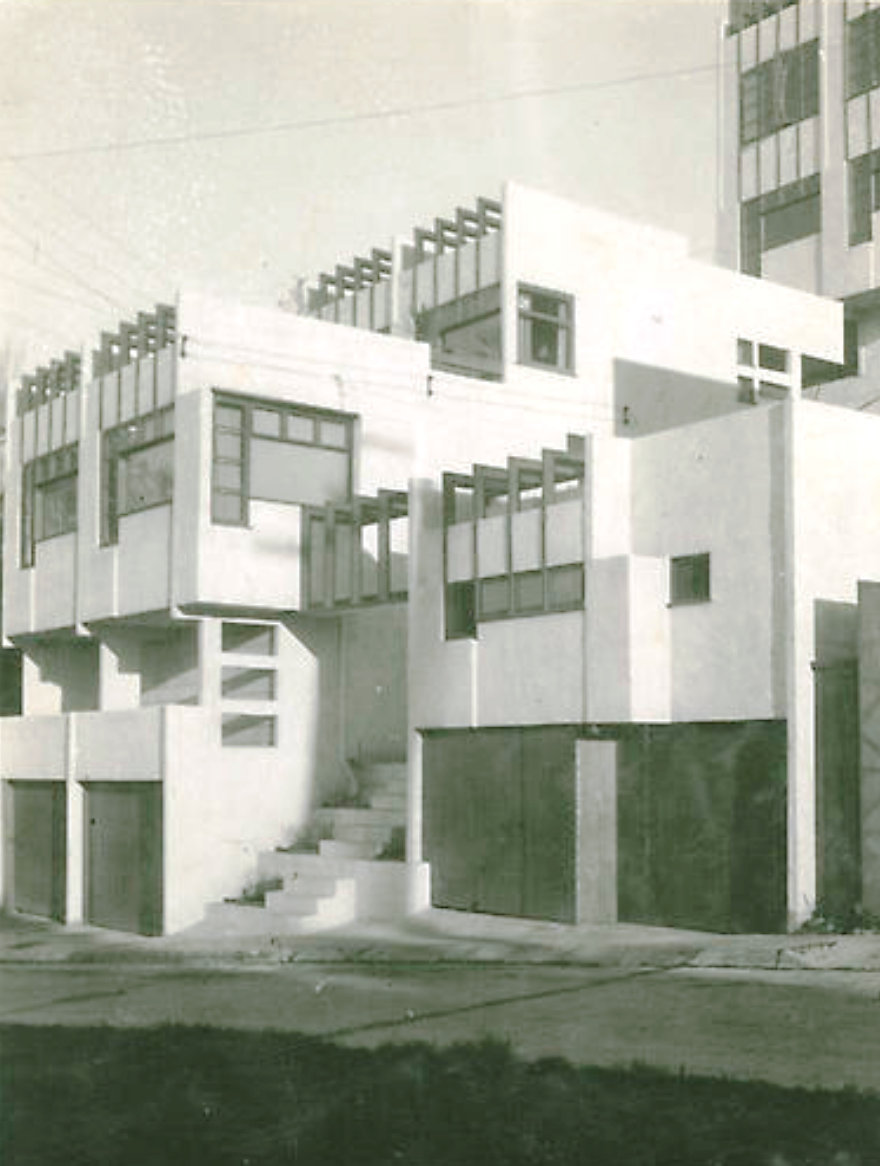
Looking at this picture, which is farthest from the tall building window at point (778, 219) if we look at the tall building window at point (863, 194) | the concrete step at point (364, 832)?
the concrete step at point (364, 832)

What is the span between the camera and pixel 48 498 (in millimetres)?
29891

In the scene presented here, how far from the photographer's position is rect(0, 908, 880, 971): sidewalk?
53.9 ft

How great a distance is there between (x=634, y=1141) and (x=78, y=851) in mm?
19211

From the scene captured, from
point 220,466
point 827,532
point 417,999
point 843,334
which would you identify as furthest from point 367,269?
point 417,999

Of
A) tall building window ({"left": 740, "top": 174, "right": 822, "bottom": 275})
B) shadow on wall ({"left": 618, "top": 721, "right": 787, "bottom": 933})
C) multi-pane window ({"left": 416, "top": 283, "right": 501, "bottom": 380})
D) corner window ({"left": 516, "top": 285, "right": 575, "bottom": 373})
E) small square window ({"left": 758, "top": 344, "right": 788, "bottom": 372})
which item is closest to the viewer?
shadow on wall ({"left": 618, "top": 721, "right": 787, "bottom": 933})

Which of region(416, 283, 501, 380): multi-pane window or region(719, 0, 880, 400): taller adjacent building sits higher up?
region(719, 0, 880, 400): taller adjacent building

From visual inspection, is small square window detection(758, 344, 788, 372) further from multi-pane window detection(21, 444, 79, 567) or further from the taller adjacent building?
multi-pane window detection(21, 444, 79, 567)

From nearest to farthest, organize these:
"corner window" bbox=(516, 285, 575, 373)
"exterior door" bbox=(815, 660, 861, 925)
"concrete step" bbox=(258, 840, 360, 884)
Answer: "exterior door" bbox=(815, 660, 861, 925), "concrete step" bbox=(258, 840, 360, 884), "corner window" bbox=(516, 285, 575, 373)

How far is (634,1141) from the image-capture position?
8875 mm

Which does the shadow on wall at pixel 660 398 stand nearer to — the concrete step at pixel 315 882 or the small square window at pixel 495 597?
the small square window at pixel 495 597

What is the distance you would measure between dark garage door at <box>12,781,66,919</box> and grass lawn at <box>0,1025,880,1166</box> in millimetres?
15224

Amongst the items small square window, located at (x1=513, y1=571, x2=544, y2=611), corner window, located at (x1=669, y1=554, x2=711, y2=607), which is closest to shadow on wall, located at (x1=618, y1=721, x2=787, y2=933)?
corner window, located at (x1=669, y1=554, x2=711, y2=607)

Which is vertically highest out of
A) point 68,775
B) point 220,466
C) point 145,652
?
point 220,466

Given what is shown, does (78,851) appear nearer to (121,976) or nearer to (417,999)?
(121,976)
